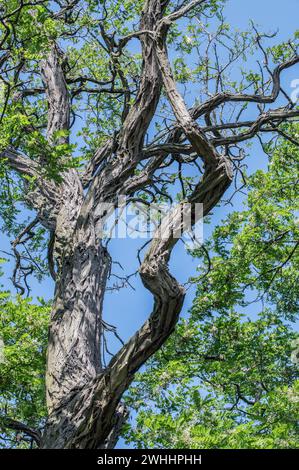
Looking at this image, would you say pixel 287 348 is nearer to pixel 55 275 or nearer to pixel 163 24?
pixel 55 275

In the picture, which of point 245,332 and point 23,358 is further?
point 245,332

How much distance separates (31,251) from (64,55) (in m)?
3.00

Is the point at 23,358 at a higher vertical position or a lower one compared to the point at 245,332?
lower

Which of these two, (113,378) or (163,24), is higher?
(163,24)

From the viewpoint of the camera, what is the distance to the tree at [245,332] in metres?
8.69

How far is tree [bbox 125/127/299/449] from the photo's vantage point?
8.69 meters

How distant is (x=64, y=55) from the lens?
10570 millimetres

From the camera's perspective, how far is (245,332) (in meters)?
10.4

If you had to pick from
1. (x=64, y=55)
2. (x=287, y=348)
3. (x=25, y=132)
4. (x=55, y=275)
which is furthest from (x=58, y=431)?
(x=64, y=55)

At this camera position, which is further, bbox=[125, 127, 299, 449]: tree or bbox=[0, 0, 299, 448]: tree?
bbox=[125, 127, 299, 449]: tree

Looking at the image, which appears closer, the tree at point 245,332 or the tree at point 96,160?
the tree at point 96,160

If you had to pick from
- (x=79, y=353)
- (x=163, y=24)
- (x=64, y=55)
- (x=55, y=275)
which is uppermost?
(x=64, y=55)

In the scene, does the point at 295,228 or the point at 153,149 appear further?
the point at 295,228
